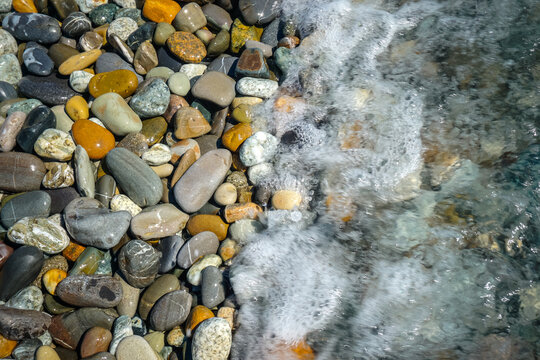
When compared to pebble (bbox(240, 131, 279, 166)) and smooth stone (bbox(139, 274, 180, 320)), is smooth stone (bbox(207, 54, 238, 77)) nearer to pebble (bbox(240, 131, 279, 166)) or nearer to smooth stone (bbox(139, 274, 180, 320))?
pebble (bbox(240, 131, 279, 166))

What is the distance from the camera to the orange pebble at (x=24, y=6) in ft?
13.4

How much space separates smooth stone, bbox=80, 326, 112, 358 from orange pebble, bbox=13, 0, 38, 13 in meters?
3.26

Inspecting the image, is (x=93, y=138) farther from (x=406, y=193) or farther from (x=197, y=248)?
(x=406, y=193)

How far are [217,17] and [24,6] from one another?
6.28 feet

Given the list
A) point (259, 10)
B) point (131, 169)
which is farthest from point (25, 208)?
point (259, 10)

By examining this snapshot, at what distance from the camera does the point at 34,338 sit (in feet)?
8.56

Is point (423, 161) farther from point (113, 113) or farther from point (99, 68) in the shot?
point (99, 68)

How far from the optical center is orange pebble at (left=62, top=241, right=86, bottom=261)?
114 inches

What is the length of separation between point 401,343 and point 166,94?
97.2 inches

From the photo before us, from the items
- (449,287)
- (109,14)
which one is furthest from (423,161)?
(109,14)

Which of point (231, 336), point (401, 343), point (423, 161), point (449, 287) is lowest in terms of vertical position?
point (231, 336)

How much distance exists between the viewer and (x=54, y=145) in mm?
3146

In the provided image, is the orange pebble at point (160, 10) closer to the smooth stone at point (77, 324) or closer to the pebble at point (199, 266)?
the pebble at point (199, 266)

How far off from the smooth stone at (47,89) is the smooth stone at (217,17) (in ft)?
4.47
